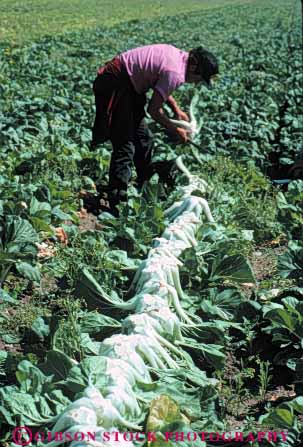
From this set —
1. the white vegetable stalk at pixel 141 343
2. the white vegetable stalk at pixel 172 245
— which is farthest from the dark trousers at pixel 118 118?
the white vegetable stalk at pixel 172 245

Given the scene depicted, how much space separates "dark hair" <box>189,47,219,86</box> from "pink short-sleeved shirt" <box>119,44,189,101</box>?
12 cm

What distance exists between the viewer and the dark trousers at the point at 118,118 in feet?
20.0

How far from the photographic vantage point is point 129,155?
6281 millimetres

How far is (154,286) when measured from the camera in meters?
3.93

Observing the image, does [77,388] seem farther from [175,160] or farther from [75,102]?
[75,102]

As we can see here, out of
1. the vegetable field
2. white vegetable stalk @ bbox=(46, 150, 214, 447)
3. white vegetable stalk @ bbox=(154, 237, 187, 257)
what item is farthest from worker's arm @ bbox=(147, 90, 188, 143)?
white vegetable stalk @ bbox=(154, 237, 187, 257)

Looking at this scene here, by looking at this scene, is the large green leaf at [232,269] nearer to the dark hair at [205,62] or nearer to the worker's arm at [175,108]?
the dark hair at [205,62]

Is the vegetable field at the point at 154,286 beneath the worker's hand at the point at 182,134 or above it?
beneath

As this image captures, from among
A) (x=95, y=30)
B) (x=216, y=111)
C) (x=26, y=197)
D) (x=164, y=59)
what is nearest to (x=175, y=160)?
(x=164, y=59)

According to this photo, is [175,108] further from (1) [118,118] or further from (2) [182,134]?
(1) [118,118]

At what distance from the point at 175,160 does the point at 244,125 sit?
5.78 feet

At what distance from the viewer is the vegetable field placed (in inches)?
121

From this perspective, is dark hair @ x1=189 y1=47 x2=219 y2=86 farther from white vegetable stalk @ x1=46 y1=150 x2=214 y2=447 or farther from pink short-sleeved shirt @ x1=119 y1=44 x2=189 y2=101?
white vegetable stalk @ x1=46 y1=150 x2=214 y2=447

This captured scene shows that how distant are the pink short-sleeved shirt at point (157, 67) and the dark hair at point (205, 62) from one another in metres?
0.12
